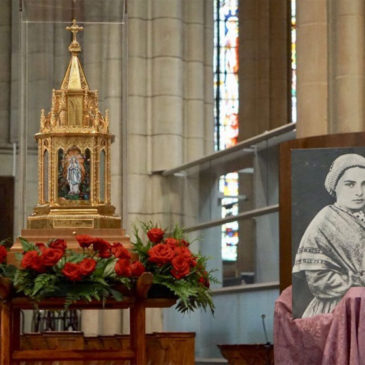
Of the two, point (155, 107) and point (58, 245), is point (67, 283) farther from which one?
point (155, 107)

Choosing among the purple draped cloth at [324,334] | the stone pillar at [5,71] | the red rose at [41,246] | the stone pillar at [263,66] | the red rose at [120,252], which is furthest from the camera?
the stone pillar at [263,66]

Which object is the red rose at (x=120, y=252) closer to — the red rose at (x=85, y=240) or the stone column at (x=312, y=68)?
the red rose at (x=85, y=240)

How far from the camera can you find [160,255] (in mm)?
8227

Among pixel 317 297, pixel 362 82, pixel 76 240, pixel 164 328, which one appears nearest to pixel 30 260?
pixel 76 240

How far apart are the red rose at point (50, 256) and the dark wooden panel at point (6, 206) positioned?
16658mm

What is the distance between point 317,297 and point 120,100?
317 centimetres

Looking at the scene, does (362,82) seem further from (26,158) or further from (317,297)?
(317,297)

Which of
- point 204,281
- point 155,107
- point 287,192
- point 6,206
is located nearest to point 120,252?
point 204,281

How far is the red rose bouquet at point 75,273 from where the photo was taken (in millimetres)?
7953

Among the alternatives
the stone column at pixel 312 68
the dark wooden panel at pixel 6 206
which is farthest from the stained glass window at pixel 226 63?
the stone column at pixel 312 68

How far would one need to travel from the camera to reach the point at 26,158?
995cm

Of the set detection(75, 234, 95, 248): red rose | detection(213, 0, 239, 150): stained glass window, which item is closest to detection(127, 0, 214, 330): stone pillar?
detection(213, 0, 239, 150): stained glass window

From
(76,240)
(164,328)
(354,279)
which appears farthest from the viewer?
(164,328)

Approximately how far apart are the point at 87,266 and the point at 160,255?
511mm
